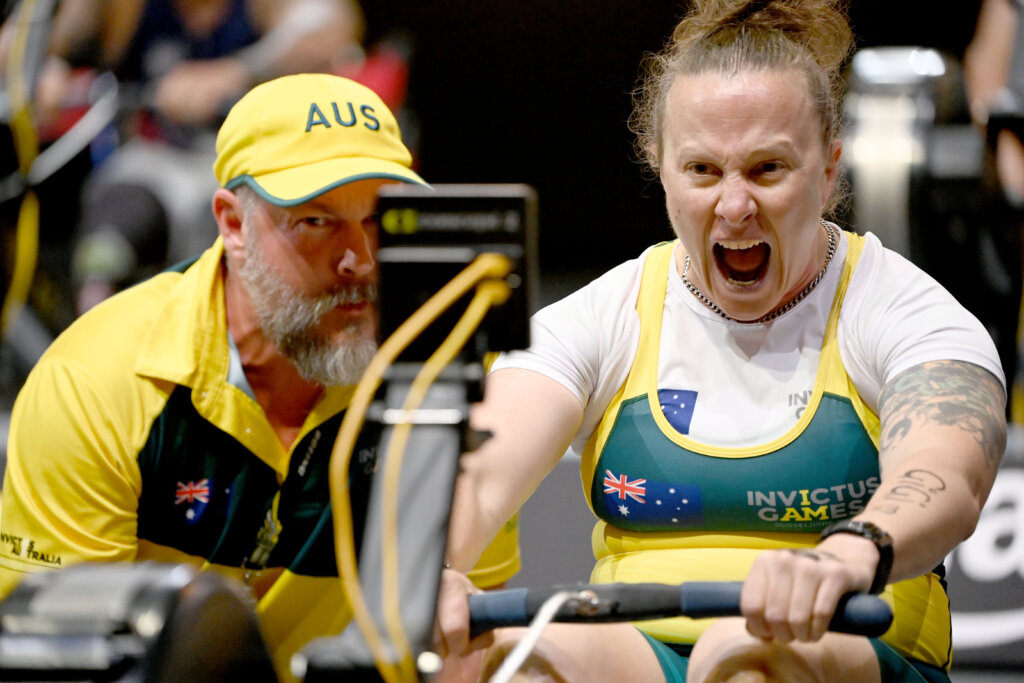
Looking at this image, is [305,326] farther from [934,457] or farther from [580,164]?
[580,164]

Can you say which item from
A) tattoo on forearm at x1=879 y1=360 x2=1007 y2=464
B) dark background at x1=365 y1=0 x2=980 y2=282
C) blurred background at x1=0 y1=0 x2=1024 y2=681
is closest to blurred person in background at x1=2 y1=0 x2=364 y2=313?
blurred background at x1=0 y1=0 x2=1024 y2=681

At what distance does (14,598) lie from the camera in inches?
34.3

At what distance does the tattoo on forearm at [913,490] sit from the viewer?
3.54 ft

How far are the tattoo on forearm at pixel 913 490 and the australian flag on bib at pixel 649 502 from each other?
0.88ft

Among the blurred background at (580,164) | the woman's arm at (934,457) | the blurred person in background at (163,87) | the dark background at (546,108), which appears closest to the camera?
the woman's arm at (934,457)

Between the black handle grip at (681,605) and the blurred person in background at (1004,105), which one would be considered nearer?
the black handle grip at (681,605)

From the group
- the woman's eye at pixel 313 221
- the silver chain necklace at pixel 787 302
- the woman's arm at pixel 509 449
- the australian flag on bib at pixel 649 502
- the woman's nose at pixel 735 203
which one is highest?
the woman's nose at pixel 735 203

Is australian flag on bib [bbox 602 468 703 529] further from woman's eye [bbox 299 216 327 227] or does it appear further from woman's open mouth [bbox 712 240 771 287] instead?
woman's eye [bbox 299 216 327 227]

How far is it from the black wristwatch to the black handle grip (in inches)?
2.5

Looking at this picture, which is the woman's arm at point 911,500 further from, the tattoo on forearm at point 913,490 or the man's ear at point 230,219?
the man's ear at point 230,219

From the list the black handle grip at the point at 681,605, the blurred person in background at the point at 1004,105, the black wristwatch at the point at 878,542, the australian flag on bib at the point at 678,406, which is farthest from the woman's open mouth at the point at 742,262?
the blurred person in background at the point at 1004,105

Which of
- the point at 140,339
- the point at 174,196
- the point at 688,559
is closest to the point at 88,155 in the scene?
the point at 174,196

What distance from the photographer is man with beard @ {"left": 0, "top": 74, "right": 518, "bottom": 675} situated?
1.58 meters

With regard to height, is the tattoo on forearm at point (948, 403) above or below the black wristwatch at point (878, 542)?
above
